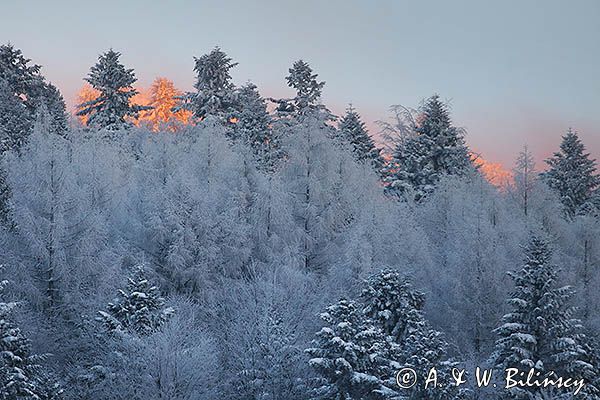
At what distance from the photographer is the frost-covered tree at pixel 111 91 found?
48.7 meters

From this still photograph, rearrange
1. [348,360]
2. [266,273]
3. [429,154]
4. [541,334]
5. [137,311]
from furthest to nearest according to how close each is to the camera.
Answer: [429,154] → [266,273] → [137,311] → [541,334] → [348,360]

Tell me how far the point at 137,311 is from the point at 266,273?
8.55 metres

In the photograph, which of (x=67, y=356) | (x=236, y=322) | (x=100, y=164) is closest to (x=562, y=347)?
(x=236, y=322)

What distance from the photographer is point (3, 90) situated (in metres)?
46.4

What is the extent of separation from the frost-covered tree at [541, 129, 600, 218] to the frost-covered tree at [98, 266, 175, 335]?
38550mm

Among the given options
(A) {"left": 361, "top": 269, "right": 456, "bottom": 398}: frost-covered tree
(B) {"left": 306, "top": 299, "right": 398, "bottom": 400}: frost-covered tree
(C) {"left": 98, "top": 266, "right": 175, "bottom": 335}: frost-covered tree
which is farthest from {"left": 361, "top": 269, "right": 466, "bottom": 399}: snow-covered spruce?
(C) {"left": 98, "top": 266, "right": 175, "bottom": 335}: frost-covered tree

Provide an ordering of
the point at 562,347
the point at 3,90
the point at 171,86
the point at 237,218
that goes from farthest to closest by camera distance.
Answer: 1. the point at 171,86
2. the point at 3,90
3. the point at 237,218
4. the point at 562,347

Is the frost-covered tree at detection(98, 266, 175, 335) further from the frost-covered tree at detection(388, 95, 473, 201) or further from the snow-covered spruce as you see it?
the frost-covered tree at detection(388, 95, 473, 201)


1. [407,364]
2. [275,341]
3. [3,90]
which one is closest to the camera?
[407,364]

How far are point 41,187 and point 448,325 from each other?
66.1 feet

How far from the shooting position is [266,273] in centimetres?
3056

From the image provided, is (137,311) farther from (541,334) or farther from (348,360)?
(541,334)

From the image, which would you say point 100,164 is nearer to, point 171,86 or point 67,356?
point 67,356

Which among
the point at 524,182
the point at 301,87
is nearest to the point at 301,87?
the point at 301,87
